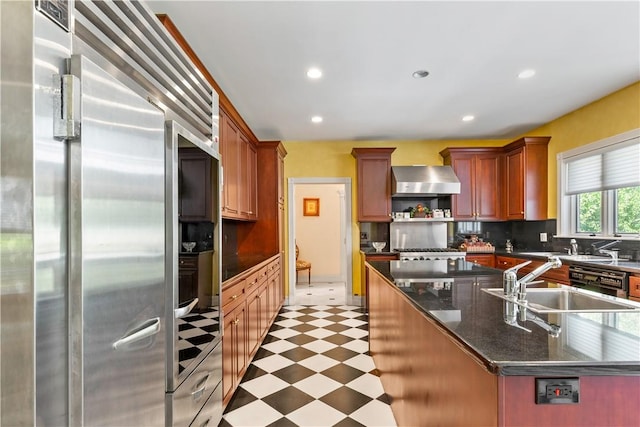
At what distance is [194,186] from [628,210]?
436 cm

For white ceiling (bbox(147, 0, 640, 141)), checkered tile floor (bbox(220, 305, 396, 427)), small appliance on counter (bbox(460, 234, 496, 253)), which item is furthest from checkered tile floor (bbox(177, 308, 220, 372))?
small appliance on counter (bbox(460, 234, 496, 253))

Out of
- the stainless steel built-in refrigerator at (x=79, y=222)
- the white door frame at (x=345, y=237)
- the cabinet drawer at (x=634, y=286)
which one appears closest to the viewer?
the stainless steel built-in refrigerator at (x=79, y=222)

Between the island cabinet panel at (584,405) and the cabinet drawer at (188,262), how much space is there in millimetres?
1163

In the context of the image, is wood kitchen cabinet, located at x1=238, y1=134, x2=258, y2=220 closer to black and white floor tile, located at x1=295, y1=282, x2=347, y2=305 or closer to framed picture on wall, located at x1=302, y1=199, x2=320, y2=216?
black and white floor tile, located at x1=295, y1=282, x2=347, y2=305

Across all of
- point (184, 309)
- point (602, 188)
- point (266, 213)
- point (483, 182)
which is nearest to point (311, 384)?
point (184, 309)

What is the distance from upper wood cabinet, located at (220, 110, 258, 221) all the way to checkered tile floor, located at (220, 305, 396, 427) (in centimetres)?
146

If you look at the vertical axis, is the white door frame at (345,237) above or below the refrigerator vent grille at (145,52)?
below

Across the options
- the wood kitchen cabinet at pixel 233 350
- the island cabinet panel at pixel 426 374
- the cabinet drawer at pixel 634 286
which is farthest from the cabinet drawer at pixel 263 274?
the cabinet drawer at pixel 634 286

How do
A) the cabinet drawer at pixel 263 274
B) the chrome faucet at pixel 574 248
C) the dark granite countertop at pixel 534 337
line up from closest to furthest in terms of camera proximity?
the dark granite countertop at pixel 534 337
the cabinet drawer at pixel 263 274
the chrome faucet at pixel 574 248

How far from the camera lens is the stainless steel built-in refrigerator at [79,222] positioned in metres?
0.62

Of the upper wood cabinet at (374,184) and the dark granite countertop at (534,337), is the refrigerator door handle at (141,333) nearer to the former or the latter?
the dark granite countertop at (534,337)

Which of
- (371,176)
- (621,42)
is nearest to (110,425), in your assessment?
(621,42)

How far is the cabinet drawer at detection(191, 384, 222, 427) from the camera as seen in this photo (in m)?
1.48

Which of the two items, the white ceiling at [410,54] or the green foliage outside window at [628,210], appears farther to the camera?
the green foliage outside window at [628,210]
